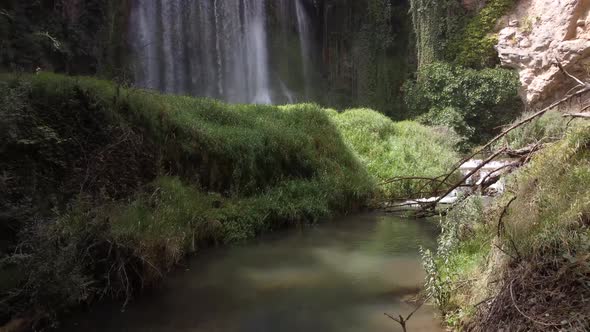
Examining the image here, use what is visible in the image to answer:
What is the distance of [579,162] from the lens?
4.16 metres

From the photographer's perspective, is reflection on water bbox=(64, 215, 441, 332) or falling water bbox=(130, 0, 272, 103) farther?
falling water bbox=(130, 0, 272, 103)

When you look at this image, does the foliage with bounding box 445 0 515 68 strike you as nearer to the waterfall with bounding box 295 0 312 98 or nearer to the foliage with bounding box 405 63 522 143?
the foliage with bounding box 405 63 522 143

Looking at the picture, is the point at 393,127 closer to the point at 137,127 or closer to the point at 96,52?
the point at 137,127

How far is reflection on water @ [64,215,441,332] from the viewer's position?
5388 millimetres

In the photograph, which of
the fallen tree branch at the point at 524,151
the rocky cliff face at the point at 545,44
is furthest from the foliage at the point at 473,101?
the fallen tree branch at the point at 524,151

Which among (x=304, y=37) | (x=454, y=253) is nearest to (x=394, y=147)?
(x=454, y=253)

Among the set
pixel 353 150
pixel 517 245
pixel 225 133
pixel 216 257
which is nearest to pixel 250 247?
pixel 216 257

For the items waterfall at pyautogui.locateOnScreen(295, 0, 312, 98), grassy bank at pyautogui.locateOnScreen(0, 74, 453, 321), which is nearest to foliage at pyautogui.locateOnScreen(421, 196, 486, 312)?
grassy bank at pyautogui.locateOnScreen(0, 74, 453, 321)

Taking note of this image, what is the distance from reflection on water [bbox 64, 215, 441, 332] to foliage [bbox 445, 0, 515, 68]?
52.6 feet

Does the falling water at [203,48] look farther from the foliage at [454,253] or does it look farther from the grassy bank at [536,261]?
the grassy bank at [536,261]

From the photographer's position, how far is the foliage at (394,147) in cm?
1428

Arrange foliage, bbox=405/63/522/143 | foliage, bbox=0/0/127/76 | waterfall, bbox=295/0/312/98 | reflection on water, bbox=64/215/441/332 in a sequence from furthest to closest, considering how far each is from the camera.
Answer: waterfall, bbox=295/0/312/98 < foliage, bbox=405/63/522/143 < foliage, bbox=0/0/127/76 < reflection on water, bbox=64/215/441/332

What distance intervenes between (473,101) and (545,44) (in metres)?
3.66

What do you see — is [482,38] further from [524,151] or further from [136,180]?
[524,151]
